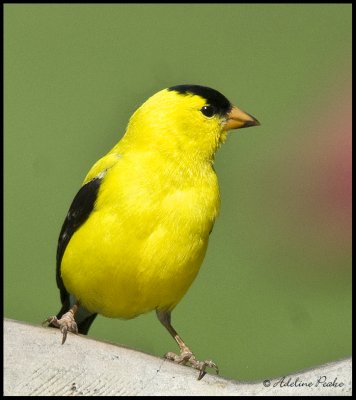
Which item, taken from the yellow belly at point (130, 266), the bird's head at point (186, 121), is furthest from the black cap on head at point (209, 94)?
the yellow belly at point (130, 266)

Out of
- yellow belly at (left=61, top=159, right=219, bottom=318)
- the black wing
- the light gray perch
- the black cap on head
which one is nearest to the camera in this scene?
the light gray perch

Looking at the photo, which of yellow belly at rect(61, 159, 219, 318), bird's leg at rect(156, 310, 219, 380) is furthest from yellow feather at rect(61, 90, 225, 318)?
bird's leg at rect(156, 310, 219, 380)

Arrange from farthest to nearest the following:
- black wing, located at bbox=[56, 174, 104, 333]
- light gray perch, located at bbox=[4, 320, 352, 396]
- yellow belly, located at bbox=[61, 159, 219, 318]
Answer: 1. black wing, located at bbox=[56, 174, 104, 333]
2. yellow belly, located at bbox=[61, 159, 219, 318]
3. light gray perch, located at bbox=[4, 320, 352, 396]

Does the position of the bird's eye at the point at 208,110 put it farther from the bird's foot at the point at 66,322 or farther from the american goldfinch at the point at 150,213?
the bird's foot at the point at 66,322

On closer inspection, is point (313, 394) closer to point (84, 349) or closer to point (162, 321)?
point (84, 349)

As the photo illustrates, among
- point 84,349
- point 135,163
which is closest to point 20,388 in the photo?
point 84,349

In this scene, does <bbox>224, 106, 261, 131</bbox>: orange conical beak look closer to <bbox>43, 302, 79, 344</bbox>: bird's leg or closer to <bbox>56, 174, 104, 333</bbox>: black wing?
<bbox>56, 174, 104, 333</bbox>: black wing

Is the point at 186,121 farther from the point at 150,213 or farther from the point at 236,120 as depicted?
the point at 150,213

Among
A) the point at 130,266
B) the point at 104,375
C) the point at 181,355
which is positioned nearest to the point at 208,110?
the point at 130,266
